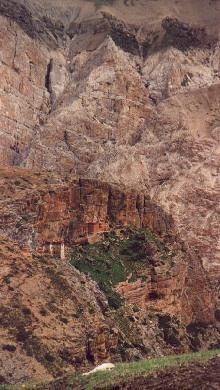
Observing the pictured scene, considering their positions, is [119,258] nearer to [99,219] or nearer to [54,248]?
[99,219]

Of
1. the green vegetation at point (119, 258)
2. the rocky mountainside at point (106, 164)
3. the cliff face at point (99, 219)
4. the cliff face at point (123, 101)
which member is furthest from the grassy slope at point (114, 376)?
the cliff face at point (123, 101)

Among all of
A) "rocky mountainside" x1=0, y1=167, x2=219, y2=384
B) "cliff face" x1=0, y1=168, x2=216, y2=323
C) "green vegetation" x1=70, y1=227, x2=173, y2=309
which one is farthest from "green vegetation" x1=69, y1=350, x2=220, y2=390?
"green vegetation" x1=70, y1=227, x2=173, y2=309

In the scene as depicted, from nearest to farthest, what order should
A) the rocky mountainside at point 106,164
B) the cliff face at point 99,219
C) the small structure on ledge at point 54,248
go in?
1. the rocky mountainside at point 106,164
2. the cliff face at point 99,219
3. the small structure on ledge at point 54,248

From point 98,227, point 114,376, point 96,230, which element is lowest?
point 114,376

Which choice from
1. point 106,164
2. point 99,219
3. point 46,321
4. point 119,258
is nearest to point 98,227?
point 99,219

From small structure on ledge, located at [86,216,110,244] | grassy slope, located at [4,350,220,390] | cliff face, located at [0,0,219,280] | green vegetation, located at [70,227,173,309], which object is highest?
cliff face, located at [0,0,219,280]

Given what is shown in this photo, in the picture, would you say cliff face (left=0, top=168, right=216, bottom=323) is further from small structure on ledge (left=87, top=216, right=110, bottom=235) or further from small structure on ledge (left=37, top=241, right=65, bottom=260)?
small structure on ledge (left=87, top=216, right=110, bottom=235)

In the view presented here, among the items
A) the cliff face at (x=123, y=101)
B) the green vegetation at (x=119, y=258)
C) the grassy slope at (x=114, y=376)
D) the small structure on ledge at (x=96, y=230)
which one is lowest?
the grassy slope at (x=114, y=376)

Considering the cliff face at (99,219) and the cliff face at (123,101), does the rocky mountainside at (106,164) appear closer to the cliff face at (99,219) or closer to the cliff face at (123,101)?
the cliff face at (99,219)
